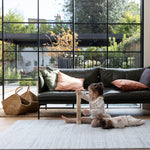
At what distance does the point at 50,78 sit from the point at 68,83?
1.10 feet

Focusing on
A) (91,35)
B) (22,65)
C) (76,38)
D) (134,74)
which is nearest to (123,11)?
(91,35)

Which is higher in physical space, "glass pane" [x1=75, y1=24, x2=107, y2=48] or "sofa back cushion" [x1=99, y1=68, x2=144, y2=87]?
"glass pane" [x1=75, y1=24, x2=107, y2=48]

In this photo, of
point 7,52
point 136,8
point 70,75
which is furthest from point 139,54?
point 7,52

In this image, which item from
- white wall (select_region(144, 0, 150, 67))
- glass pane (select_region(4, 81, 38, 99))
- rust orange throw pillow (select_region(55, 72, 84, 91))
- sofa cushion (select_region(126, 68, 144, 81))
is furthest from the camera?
glass pane (select_region(4, 81, 38, 99))

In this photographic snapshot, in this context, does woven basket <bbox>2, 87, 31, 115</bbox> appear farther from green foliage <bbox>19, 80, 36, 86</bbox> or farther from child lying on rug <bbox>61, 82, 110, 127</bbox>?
child lying on rug <bbox>61, 82, 110, 127</bbox>

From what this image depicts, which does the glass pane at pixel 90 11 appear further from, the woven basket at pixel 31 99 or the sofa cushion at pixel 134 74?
the woven basket at pixel 31 99

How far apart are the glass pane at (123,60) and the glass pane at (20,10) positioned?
171 cm

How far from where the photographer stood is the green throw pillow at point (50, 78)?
4.07m

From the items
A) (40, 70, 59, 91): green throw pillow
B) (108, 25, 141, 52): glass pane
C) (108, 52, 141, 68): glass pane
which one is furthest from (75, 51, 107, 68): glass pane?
(40, 70, 59, 91): green throw pillow

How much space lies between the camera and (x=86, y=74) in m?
4.34

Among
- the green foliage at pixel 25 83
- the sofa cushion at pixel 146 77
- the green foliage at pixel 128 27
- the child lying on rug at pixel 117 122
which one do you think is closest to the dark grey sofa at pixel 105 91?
the sofa cushion at pixel 146 77

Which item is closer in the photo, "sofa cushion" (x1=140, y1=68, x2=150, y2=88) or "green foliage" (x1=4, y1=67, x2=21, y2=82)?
"sofa cushion" (x1=140, y1=68, x2=150, y2=88)

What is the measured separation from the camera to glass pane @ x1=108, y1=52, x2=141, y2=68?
4.71 metres

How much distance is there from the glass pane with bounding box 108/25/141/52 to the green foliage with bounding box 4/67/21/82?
186 cm
